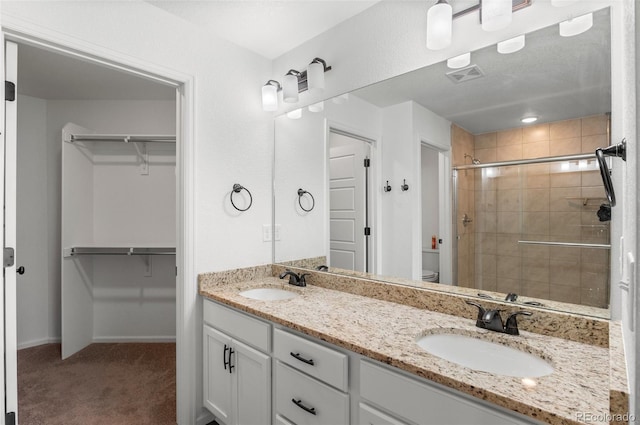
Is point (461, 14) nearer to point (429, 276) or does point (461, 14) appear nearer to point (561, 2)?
point (561, 2)

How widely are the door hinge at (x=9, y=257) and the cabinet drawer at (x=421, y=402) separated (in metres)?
1.57

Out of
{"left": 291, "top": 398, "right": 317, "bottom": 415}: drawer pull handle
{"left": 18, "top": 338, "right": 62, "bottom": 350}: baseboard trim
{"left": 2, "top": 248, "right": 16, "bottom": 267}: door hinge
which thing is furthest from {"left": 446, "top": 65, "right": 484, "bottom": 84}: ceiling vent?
{"left": 18, "top": 338, "right": 62, "bottom": 350}: baseboard trim

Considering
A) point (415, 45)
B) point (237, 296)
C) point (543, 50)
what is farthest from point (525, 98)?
point (237, 296)

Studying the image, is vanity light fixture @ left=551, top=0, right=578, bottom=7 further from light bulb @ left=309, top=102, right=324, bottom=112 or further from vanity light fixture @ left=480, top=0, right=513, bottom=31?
light bulb @ left=309, top=102, right=324, bottom=112

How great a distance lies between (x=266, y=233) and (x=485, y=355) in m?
1.55

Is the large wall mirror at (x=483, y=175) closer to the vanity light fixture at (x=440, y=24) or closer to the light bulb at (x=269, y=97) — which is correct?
the vanity light fixture at (x=440, y=24)

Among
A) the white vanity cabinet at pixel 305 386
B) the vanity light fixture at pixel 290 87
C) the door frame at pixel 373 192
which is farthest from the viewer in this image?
the vanity light fixture at pixel 290 87

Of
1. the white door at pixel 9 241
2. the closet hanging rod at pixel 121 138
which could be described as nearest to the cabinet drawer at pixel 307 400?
the white door at pixel 9 241

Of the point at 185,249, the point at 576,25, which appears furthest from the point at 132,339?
the point at 576,25

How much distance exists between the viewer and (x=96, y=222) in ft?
10.5

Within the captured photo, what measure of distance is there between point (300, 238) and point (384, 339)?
1217 millimetres

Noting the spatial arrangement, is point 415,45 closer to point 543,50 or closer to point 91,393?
point 543,50

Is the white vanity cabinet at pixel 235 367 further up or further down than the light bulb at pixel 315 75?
further down

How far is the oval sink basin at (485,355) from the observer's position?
111 centimetres
